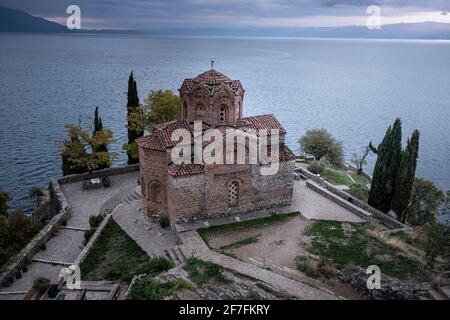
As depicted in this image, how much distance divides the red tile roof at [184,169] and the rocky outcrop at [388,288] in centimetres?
1040

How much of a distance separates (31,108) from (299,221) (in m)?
66.9

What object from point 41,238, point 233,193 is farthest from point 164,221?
point 41,238

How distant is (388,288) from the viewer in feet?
57.6

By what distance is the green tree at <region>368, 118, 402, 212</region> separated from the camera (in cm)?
2991

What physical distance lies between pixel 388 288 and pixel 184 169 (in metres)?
12.7

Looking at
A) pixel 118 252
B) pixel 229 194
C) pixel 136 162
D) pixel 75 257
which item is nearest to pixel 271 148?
pixel 229 194

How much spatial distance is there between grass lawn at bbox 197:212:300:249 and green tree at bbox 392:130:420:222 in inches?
361

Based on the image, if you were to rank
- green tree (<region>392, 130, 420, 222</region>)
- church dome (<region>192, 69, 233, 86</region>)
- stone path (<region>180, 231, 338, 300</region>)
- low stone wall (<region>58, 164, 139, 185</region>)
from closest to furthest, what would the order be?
1. stone path (<region>180, 231, 338, 300</region>)
2. church dome (<region>192, 69, 233, 86</region>)
3. green tree (<region>392, 130, 420, 222</region>)
4. low stone wall (<region>58, 164, 139, 185</region>)

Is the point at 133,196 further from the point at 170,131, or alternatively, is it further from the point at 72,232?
the point at 170,131

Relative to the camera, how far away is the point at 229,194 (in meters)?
25.0

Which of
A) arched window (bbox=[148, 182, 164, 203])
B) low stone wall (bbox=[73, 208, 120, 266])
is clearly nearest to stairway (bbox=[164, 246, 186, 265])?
arched window (bbox=[148, 182, 164, 203])

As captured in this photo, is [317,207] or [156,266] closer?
[156,266]

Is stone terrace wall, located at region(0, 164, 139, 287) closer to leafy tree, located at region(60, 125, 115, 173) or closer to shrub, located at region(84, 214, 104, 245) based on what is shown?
leafy tree, located at region(60, 125, 115, 173)
